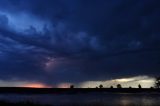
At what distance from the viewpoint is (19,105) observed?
4900cm

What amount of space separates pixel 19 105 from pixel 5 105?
226 centimetres

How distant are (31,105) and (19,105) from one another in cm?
199

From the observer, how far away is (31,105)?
163 feet

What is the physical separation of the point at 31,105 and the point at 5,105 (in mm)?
4246

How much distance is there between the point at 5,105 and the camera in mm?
48125
